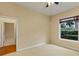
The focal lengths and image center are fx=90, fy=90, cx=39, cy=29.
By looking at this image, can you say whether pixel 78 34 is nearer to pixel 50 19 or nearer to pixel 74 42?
pixel 74 42

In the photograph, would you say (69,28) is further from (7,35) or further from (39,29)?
(7,35)

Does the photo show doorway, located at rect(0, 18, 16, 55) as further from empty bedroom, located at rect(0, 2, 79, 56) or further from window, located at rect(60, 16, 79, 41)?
window, located at rect(60, 16, 79, 41)

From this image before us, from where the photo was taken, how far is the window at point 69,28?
4090 millimetres

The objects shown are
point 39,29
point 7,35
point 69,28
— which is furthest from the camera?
point 7,35

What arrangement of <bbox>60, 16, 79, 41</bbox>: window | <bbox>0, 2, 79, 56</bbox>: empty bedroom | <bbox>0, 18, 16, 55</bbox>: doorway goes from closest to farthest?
1. <bbox>0, 2, 79, 56</bbox>: empty bedroom
2. <bbox>60, 16, 79, 41</bbox>: window
3. <bbox>0, 18, 16, 55</bbox>: doorway

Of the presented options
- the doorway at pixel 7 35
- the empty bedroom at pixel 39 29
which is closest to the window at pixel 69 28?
the empty bedroom at pixel 39 29

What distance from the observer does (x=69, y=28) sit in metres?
4.30

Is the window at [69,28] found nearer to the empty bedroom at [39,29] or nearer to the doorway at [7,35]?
the empty bedroom at [39,29]

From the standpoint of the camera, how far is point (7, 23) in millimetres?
5496

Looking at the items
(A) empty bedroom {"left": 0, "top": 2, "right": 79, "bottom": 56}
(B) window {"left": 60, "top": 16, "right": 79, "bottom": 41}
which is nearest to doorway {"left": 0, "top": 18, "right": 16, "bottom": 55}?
(A) empty bedroom {"left": 0, "top": 2, "right": 79, "bottom": 56}

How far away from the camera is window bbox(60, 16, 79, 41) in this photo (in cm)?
409

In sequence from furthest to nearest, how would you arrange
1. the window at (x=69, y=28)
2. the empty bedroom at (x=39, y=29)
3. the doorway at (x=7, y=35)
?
1. the doorway at (x=7, y=35)
2. the window at (x=69, y=28)
3. the empty bedroom at (x=39, y=29)

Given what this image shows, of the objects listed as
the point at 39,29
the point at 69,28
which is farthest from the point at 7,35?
the point at 69,28

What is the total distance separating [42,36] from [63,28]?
1284mm
